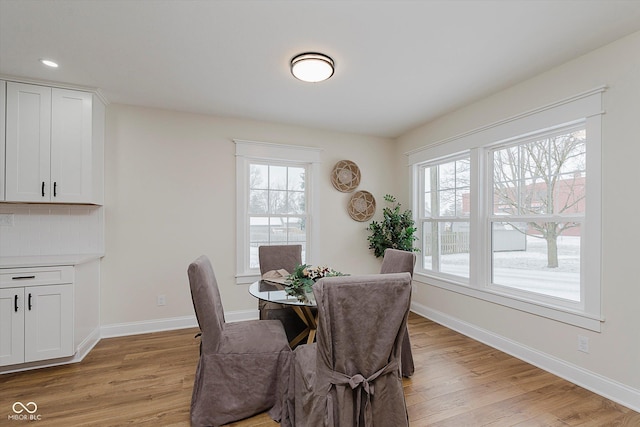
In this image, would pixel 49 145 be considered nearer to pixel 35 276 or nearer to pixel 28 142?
pixel 28 142

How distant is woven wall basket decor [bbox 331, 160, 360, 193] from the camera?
420cm

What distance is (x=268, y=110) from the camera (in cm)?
345

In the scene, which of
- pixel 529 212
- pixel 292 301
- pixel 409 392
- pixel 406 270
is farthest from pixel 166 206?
pixel 529 212

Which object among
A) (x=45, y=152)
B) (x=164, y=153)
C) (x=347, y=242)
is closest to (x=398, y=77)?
(x=347, y=242)

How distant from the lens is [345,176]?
14.0ft

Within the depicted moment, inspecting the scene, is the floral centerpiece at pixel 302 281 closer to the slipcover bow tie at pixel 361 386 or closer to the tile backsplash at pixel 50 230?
the slipcover bow tie at pixel 361 386

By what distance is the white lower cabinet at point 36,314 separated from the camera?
2.35 m

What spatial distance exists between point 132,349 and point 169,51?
8.97 feet

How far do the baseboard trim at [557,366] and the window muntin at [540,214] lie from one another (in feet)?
1.70

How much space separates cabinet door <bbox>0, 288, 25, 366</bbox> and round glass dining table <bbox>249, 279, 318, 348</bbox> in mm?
1861

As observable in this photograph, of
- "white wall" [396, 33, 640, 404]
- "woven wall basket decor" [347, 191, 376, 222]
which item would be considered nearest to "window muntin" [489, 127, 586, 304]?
"white wall" [396, 33, 640, 404]

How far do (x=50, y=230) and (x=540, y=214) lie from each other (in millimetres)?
4706

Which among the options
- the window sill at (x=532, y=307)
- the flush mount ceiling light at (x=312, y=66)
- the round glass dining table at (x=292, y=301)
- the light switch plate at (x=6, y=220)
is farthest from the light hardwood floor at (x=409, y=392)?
the flush mount ceiling light at (x=312, y=66)

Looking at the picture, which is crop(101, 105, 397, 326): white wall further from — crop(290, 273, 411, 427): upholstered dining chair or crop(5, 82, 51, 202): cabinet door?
crop(290, 273, 411, 427): upholstered dining chair
